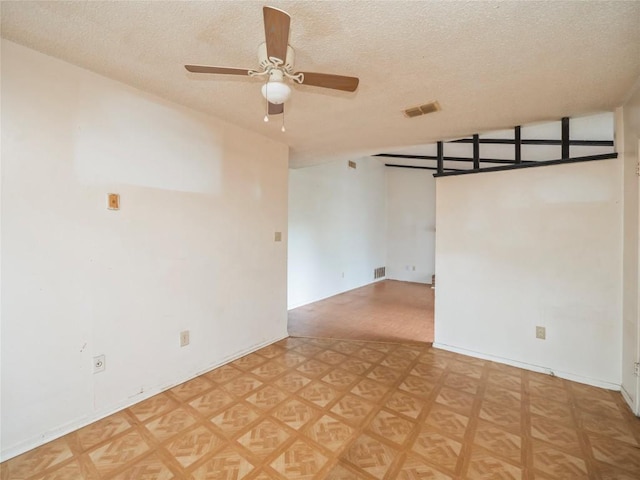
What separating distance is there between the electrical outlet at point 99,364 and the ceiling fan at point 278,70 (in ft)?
6.65

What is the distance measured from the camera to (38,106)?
1.77m

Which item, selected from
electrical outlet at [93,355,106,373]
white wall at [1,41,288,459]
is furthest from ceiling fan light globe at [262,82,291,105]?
electrical outlet at [93,355,106,373]

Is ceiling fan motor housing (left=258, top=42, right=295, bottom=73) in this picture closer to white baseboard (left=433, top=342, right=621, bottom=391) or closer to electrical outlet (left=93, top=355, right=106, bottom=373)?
electrical outlet (left=93, top=355, right=106, bottom=373)

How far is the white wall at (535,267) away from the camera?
8.16ft

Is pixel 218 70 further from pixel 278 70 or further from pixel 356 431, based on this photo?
pixel 356 431

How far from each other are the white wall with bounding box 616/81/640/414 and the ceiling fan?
230cm

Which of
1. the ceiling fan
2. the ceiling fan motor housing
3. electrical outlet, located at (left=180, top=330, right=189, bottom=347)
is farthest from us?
electrical outlet, located at (left=180, top=330, right=189, bottom=347)

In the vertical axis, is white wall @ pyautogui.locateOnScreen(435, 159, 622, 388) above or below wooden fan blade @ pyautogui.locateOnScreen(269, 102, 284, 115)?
below

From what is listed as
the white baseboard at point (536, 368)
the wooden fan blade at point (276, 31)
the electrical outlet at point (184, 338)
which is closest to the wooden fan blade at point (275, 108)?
the wooden fan blade at point (276, 31)

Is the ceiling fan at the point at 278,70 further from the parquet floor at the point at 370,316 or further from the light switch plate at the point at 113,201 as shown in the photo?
the parquet floor at the point at 370,316

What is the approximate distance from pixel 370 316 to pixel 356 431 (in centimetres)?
270

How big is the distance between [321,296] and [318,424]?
3757mm

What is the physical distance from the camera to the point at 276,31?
46.3 inches

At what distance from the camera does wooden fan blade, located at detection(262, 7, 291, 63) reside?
3.59ft
